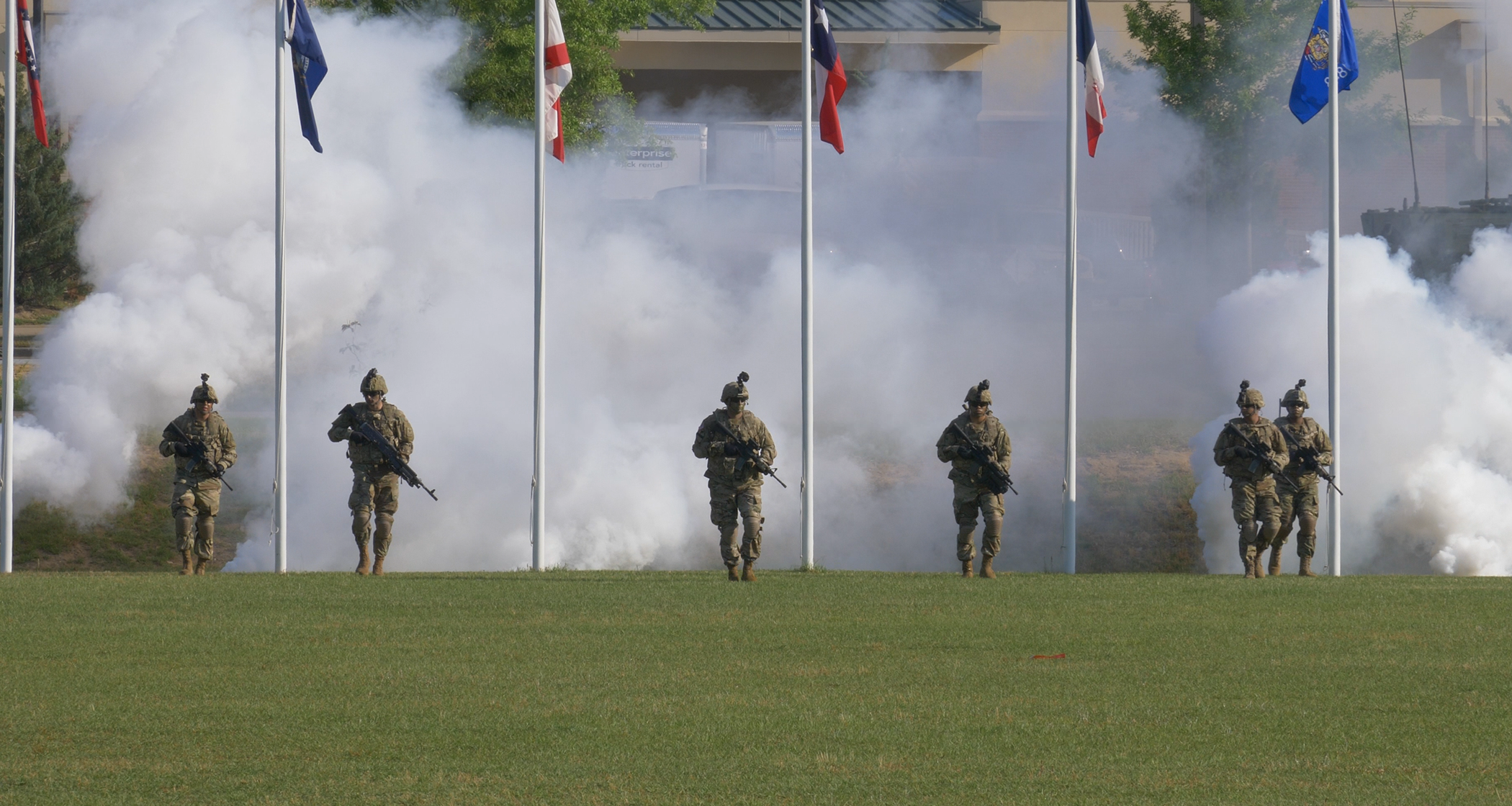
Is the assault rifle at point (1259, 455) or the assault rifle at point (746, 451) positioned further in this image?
the assault rifle at point (1259, 455)

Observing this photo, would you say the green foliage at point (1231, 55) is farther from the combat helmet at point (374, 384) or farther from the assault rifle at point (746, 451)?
the combat helmet at point (374, 384)

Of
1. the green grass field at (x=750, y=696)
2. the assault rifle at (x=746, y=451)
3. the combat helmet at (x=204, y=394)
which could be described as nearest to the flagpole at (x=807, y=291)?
the assault rifle at (x=746, y=451)

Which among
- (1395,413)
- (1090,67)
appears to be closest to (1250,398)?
(1090,67)

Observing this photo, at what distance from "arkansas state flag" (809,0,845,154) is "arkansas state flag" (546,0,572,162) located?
8.49 ft

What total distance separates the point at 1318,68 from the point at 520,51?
12146mm

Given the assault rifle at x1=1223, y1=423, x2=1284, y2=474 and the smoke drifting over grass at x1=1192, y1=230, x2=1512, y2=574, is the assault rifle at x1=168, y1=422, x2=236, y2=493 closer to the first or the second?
the assault rifle at x1=1223, y1=423, x2=1284, y2=474

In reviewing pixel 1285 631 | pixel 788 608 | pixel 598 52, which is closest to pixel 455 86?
pixel 598 52

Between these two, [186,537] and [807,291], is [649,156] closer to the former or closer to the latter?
[807,291]

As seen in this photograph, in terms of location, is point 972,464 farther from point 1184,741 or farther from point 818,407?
point 818,407

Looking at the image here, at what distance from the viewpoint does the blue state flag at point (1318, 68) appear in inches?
783

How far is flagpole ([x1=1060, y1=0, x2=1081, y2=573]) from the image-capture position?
760 inches

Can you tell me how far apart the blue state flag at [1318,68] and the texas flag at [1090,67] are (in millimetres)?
2176

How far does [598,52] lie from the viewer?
2862cm

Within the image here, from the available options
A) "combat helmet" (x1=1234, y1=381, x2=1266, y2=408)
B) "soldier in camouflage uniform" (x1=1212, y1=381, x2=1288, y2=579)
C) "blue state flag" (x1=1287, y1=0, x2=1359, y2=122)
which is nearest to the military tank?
"blue state flag" (x1=1287, y1=0, x2=1359, y2=122)
